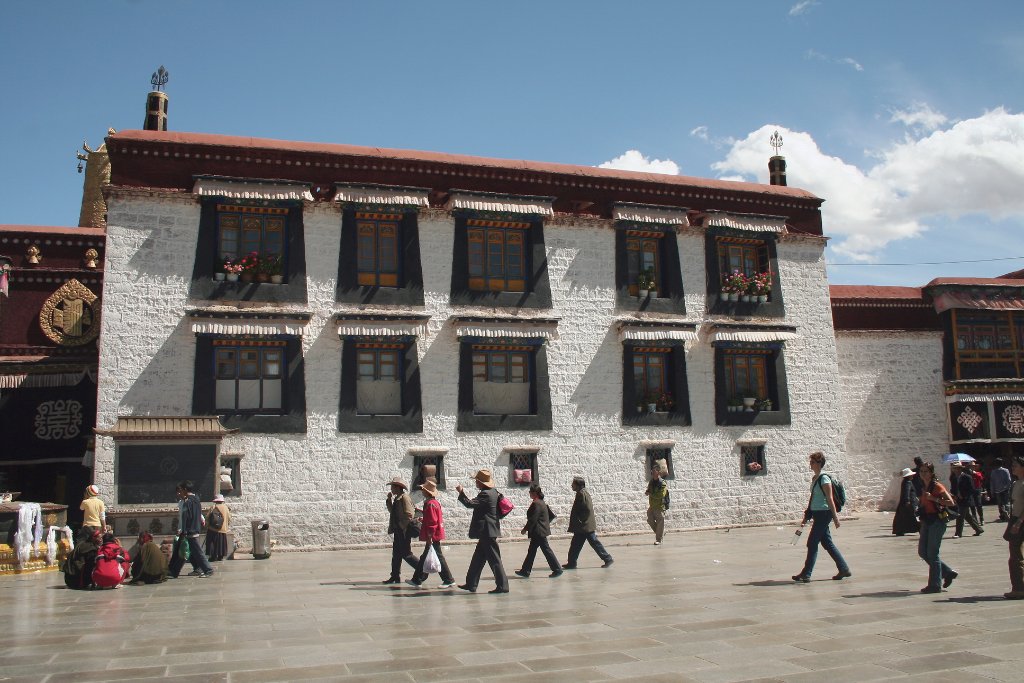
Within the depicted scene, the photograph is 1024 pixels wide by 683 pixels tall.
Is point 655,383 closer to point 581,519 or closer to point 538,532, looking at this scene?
point 581,519

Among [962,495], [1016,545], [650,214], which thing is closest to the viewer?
[1016,545]

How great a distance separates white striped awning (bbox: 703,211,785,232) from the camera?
77.4 feet

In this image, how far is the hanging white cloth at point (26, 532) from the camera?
14.5m

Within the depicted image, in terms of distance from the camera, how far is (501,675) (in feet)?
23.2

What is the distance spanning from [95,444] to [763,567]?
45.4 ft

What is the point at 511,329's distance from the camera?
21156 millimetres

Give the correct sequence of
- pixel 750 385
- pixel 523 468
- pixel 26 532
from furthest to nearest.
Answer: pixel 750 385, pixel 523 468, pixel 26 532

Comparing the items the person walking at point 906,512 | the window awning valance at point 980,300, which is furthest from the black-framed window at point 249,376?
the window awning valance at point 980,300

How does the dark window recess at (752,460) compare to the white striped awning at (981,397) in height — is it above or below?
below

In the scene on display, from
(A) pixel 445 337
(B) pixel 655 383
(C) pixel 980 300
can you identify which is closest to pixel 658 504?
(B) pixel 655 383

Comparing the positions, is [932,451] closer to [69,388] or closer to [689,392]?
[689,392]

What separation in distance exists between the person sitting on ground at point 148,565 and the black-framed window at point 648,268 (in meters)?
13.1

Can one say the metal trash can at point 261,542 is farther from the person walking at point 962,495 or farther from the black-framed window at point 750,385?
the person walking at point 962,495

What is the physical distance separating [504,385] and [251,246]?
693cm
